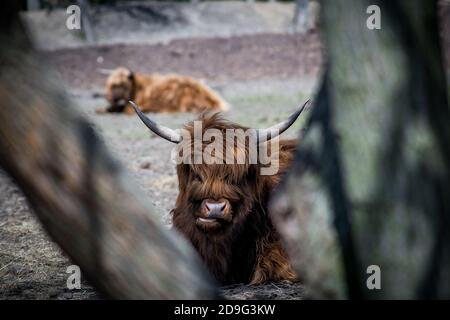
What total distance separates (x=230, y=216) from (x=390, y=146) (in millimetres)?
2587

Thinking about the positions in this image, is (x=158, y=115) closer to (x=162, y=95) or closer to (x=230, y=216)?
(x=162, y=95)

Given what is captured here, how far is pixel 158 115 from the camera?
14.0 m

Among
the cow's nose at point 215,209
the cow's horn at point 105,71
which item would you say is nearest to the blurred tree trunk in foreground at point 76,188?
the cow's nose at point 215,209

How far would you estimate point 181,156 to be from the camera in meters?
4.91

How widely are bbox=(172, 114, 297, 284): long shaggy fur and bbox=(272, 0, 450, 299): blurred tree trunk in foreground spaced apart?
2480 millimetres

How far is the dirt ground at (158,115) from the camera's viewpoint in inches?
191

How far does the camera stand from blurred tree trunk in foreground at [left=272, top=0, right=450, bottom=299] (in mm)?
2078

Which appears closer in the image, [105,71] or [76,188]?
[76,188]

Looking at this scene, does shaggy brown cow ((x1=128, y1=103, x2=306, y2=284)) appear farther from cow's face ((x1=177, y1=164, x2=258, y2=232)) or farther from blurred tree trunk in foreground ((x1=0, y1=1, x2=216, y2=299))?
blurred tree trunk in foreground ((x1=0, y1=1, x2=216, y2=299))

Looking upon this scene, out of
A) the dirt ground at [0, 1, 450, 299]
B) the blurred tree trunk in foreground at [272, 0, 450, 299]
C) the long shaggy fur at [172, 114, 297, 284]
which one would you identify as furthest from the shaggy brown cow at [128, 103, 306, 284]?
the blurred tree trunk in foreground at [272, 0, 450, 299]
